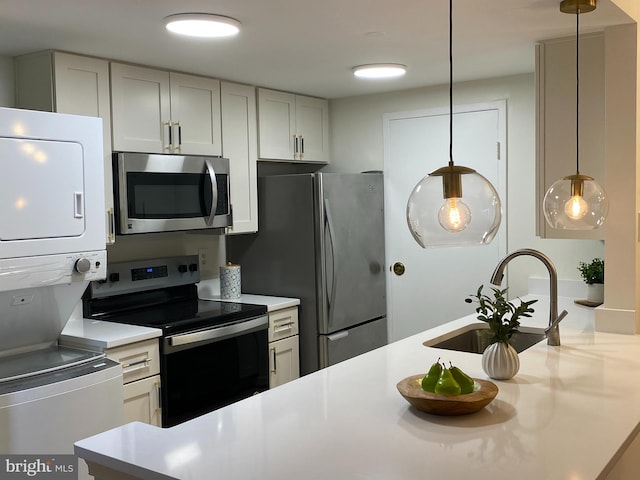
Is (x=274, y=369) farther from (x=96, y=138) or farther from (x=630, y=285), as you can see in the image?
(x=630, y=285)

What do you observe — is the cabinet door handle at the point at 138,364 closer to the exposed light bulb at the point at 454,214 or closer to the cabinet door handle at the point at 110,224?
the cabinet door handle at the point at 110,224

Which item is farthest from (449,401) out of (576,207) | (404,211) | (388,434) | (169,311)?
(404,211)

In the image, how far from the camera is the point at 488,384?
194 centimetres

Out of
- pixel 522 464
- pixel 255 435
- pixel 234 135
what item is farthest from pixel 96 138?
pixel 522 464

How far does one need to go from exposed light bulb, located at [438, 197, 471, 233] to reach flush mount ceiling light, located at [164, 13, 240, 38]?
139 cm

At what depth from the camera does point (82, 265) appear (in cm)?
282

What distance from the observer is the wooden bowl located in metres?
1.80

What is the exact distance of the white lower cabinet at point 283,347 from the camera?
3871 millimetres

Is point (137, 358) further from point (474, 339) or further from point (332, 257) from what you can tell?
point (474, 339)

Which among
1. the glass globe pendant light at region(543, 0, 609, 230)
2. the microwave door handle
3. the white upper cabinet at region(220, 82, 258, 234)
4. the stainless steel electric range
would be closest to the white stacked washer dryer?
the stainless steel electric range

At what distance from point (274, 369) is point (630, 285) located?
1952mm

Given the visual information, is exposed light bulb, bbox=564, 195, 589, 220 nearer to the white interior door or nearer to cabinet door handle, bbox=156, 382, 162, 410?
the white interior door

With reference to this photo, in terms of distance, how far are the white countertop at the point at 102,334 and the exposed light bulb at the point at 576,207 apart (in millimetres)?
1864

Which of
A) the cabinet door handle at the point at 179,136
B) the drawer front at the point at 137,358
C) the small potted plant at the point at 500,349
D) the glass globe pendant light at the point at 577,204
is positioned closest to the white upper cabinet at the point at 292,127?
the cabinet door handle at the point at 179,136
